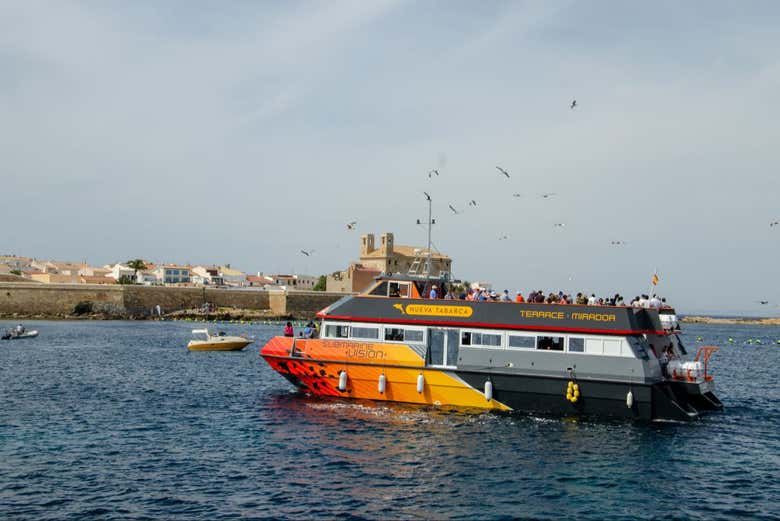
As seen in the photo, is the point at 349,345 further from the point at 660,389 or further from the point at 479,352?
the point at 660,389

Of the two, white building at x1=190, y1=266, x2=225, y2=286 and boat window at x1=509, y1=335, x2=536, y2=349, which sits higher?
white building at x1=190, y1=266, x2=225, y2=286

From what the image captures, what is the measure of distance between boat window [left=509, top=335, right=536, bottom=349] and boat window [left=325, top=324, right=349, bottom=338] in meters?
6.02

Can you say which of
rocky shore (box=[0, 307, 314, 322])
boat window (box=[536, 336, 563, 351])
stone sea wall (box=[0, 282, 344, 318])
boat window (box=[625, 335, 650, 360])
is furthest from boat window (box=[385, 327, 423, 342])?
stone sea wall (box=[0, 282, 344, 318])

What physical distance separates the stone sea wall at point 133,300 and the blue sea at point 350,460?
65708 millimetres

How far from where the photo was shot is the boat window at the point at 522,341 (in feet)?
80.6

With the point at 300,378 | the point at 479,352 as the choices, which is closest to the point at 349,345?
the point at 300,378

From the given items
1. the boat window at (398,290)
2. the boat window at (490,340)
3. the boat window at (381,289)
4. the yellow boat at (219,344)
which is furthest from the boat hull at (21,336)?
the boat window at (490,340)

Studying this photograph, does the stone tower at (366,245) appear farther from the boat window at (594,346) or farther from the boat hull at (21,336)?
the boat window at (594,346)

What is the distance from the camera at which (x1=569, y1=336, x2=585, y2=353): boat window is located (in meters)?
24.0

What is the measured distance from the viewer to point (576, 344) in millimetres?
24141

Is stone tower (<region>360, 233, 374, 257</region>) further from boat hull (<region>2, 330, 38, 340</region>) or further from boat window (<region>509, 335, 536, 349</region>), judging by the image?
boat window (<region>509, 335, 536, 349</region>)

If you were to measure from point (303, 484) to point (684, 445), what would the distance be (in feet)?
38.1

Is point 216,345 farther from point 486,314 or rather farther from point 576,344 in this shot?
point 576,344

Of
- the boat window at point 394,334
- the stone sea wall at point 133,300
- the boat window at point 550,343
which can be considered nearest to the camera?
the boat window at point 550,343
